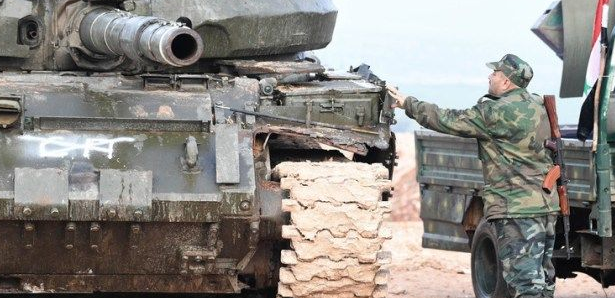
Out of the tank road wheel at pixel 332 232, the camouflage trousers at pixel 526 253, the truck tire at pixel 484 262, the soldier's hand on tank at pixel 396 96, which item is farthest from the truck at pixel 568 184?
the tank road wheel at pixel 332 232

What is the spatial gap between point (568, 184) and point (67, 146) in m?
4.18

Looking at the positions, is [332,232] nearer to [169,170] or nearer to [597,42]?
[169,170]

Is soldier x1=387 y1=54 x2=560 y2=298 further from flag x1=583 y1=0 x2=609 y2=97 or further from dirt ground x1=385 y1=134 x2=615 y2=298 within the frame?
dirt ground x1=385 y1=134 x2=615 y2=298

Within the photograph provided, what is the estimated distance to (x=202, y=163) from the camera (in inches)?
404

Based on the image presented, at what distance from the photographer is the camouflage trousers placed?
10.6m

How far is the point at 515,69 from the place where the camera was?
424 inches

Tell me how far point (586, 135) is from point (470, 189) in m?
1.58

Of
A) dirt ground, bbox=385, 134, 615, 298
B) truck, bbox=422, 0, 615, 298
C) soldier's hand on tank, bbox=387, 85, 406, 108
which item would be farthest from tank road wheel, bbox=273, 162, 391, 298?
dirt ground, bbox=385, 134, 615, 298

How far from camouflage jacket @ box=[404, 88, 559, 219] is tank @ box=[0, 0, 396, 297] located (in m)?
0.59

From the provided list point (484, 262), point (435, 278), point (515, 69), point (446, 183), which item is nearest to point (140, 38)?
point (515, 69)

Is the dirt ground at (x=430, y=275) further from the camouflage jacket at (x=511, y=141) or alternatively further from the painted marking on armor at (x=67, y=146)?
the painted marking on armor at (x=67, y=146)

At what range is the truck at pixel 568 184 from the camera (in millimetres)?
11984

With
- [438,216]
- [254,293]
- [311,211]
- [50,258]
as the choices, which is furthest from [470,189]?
[50,258]

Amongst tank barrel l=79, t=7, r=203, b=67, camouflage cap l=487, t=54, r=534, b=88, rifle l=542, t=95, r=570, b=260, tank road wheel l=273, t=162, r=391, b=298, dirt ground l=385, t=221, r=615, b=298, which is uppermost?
tank barrel l=79, t=7, r=203, b=67
